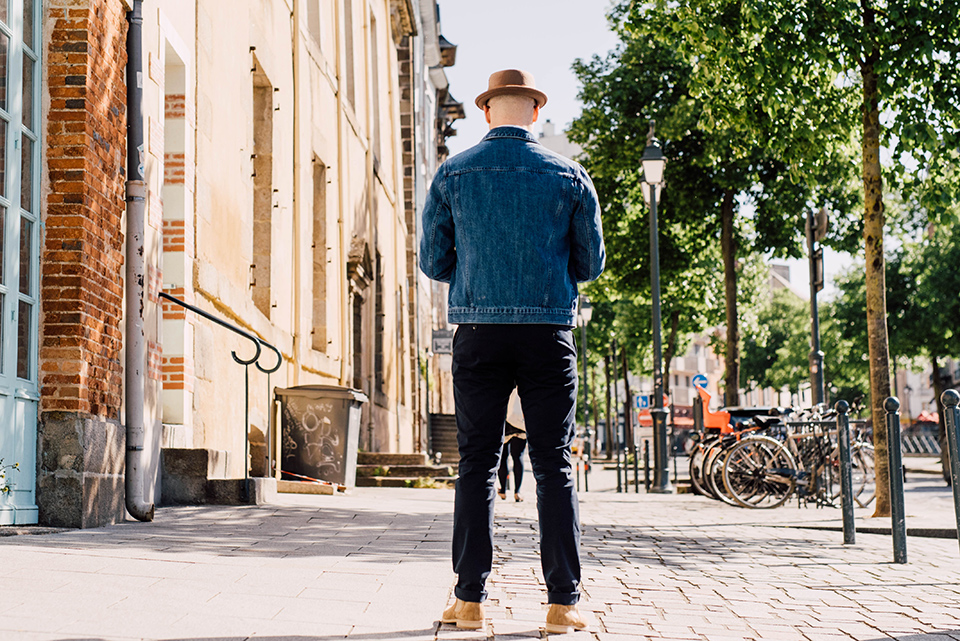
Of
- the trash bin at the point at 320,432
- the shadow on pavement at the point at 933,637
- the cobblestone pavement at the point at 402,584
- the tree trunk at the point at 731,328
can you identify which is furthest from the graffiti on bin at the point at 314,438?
the tree trunk at the point at 731,328

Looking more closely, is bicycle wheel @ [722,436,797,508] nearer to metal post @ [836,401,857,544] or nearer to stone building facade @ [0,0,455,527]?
metal post @ [836,401,857,544]

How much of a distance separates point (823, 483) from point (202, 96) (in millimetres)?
7655

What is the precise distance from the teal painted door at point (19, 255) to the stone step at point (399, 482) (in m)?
9.38

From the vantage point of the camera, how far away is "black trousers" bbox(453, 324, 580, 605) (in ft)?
12.5

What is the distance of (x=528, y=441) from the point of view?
12.5 ft

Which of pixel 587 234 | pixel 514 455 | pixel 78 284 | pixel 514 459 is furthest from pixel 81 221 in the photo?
pixel 514 459

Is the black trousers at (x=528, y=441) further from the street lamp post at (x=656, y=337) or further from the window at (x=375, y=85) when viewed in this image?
the window at (x=375, y=85)

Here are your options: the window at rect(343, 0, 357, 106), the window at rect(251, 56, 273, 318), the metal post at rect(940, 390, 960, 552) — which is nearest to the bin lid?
the window at rect(251, 56, 273, 318)

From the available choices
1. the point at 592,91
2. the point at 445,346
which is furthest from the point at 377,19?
the point at 445,346

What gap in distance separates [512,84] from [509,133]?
0.61 feet

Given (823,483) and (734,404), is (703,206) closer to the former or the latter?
(734,404)

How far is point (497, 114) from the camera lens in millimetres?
4102

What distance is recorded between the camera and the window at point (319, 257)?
16783 mm

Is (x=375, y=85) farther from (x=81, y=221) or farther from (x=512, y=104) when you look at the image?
(x=512, y=104)
